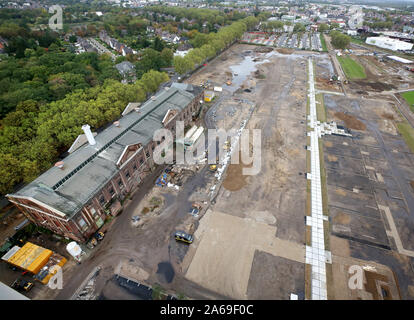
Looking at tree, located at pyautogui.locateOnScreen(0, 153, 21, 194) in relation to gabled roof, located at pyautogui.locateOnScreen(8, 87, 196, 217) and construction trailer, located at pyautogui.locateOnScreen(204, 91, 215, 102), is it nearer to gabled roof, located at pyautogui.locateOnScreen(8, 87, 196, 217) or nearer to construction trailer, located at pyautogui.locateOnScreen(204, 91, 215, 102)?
gabled roof, located at pyautogui.locateOnScreen(8, 87, 196, 217)

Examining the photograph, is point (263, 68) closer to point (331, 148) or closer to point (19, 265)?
point (331, 148)

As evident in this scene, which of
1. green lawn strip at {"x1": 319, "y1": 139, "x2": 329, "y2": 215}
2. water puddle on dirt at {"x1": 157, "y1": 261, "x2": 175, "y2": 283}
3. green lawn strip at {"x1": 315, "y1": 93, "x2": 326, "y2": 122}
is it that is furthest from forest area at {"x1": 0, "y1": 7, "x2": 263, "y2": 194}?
green lawn strip at {"x1": 319, "y1": 139, "x2": 329, "y2": 215}

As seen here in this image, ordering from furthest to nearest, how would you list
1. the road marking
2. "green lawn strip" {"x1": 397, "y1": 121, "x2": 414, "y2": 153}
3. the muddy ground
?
"green lawn strip" {"x1": 397, "y1": 121, "x2": 414, "y2": 153}, the road marking, the muddy ground

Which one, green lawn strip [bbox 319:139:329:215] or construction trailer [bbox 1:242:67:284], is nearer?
construction trailer [bbox 1:242:67:284]

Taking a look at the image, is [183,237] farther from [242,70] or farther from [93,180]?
[242,70]

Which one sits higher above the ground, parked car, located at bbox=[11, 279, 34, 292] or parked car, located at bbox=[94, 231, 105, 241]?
parked car, located at bbox=[11, 279, 34, 292]

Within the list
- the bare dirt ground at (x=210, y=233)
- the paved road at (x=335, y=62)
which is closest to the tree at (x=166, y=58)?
the bare dirt ground at (x=210, y=233)
